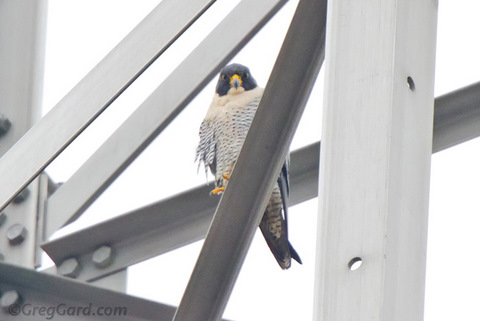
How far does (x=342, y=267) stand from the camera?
1.51 m

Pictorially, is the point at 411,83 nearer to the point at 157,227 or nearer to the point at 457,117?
the point at 457,117

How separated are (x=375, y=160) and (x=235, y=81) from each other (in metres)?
3.08

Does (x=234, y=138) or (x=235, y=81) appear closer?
(x=234, y=138)

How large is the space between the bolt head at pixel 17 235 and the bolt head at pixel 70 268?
0.55 ft

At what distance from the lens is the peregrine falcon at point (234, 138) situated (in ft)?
13.3

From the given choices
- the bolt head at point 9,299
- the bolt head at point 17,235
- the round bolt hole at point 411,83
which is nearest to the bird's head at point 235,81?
the bolt head at point 17,235

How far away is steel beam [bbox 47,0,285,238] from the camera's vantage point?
3.06m

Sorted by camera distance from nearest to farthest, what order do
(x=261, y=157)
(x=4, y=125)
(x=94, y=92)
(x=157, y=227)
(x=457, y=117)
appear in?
(x=261, y=157) < (x=94, y=92) < (x=457, y=117) < (x=157, y=227) < (x=4, y=125)

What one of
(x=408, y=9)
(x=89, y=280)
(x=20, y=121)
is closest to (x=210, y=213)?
(x=89, y=280)

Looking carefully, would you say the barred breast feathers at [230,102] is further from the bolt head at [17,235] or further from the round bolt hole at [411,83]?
the round bolt hole at [411,83]

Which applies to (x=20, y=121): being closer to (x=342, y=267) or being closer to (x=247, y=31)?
(x=247, y=31)

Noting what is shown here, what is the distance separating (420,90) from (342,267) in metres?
0.30

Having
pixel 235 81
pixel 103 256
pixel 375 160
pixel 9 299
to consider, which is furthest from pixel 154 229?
pixel 235 81

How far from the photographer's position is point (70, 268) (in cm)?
303
